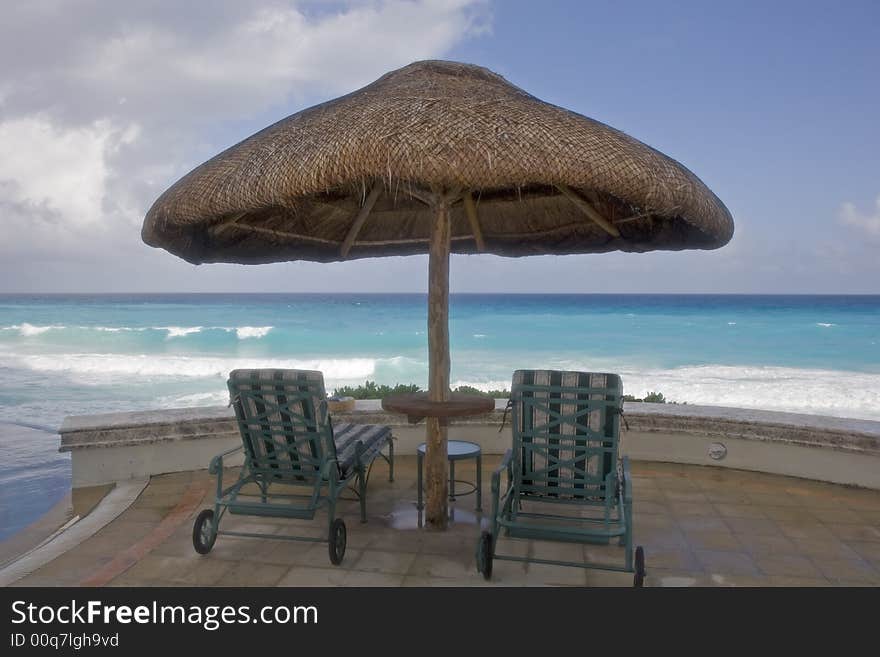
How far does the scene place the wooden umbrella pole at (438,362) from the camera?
3533mm

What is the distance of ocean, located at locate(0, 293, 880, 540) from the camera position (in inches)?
636

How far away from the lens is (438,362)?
3.56 m

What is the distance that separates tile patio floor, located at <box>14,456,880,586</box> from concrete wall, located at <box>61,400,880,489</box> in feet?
0.89

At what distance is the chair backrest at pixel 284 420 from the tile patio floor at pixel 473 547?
475 mm

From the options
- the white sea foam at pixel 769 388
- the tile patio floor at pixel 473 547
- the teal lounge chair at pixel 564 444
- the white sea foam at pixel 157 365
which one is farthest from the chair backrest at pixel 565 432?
the white sea foam at pixel 157 365

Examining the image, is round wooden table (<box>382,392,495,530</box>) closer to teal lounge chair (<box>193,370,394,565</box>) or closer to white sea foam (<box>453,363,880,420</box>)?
teal lounge chair (<box>193,370,394,565</box>)

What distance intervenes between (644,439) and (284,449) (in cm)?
321

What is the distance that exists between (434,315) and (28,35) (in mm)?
7944

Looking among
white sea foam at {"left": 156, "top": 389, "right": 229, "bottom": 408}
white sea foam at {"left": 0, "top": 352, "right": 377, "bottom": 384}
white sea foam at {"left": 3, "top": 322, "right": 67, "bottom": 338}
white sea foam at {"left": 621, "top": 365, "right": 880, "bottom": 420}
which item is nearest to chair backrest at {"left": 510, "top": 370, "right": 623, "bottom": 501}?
white sea foam at {"left": 156, "top": 389, "right": 229, "bottom": 408}

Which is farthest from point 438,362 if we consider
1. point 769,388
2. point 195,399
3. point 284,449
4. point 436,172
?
point 769,388

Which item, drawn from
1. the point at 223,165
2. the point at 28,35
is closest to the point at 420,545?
the point at 223,165

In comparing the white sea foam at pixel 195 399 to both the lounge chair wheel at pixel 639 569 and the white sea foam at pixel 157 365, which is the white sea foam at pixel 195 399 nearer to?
the white sea foam at pixel 157 365
